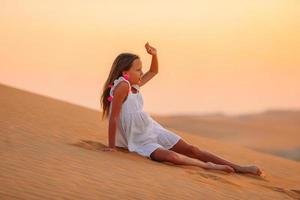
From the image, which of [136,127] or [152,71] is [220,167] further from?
[152,71]

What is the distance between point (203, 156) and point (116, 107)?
120cm

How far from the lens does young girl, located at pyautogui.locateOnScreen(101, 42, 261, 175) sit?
7184mm

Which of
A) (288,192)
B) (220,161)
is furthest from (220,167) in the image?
(288,192)

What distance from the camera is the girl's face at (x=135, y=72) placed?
24.3ft

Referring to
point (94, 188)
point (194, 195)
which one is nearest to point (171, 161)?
point (194, 195)

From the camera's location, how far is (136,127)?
23.8 feet

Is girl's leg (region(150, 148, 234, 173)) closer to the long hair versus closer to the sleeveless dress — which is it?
the sleeveless dress

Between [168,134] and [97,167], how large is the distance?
161 cm

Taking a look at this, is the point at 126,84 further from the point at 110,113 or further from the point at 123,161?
the point at 123,161

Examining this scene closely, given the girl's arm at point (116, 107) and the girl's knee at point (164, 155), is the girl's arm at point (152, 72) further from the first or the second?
the girl's knee at point (164, 155)

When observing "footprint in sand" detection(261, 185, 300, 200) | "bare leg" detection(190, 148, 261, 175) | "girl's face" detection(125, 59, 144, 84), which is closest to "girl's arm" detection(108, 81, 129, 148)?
"girl's face" detection(125, 59, 144, 84)

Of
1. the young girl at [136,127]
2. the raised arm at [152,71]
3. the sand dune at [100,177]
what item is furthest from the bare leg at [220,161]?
the raised arm at [152,71]

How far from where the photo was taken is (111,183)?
18.1 ft

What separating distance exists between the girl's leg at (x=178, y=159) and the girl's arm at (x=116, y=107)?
0.49 metres
